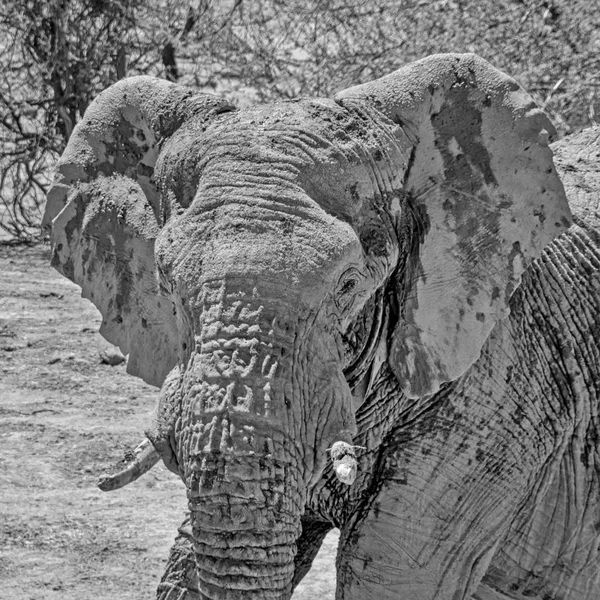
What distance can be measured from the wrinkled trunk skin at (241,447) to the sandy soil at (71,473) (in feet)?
7.51

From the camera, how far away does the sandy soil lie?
5633 mm

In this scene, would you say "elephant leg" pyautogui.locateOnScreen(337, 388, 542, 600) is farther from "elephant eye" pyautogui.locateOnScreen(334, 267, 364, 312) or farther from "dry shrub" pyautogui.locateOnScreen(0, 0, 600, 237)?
"dry shrub" pyautogui.locateOnScreen(0, 0, 600, 237)

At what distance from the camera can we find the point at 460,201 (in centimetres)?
382

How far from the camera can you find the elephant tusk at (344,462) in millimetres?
3165

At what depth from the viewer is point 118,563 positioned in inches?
227

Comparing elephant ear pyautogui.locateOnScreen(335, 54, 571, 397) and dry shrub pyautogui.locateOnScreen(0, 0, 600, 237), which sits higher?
elephant ear pyautogui.locateOnScreen(335, 54, 571, 397)

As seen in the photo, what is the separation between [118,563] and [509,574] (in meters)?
2.01

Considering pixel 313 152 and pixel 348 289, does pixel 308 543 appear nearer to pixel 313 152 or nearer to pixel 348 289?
pixel 348 289

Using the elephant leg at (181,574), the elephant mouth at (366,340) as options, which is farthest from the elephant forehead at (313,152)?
the elephant leg at (181,574)

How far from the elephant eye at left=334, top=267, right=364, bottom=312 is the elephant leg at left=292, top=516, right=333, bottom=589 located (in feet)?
3.23

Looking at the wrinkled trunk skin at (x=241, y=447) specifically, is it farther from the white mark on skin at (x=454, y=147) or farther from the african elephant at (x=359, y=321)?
the white mark on skin at (x=454, y=147)

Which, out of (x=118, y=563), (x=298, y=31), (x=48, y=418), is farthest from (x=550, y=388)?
(x=298, y=31)

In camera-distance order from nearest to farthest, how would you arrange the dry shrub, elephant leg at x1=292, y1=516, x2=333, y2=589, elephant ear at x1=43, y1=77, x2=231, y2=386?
1. elephant ear at x1=43, y1=77, x2=231, y2=386
2. elephant leg at x1=292, y1=516, x2=333, y2=589
3. the dry shrub

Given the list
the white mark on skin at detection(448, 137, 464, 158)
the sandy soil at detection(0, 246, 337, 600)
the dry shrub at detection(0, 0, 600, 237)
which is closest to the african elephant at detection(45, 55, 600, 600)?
Result: the white mark on skin at detection(448, 137, 464, 158)
